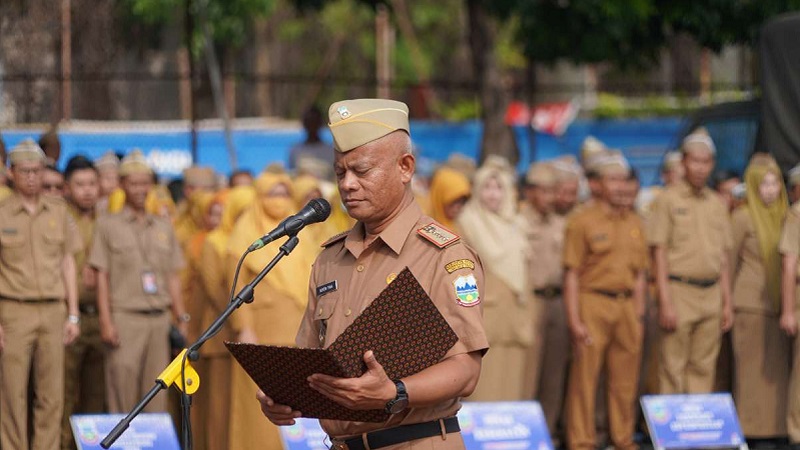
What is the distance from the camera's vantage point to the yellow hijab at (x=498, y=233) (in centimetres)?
1106

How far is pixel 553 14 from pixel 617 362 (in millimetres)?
6945

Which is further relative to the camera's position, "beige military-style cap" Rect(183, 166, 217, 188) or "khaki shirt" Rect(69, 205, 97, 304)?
"beige military-style cap" Rect(183, 166, 217, 188)

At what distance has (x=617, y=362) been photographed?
37.0 feet

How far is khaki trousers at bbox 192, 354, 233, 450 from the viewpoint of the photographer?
9.94 m

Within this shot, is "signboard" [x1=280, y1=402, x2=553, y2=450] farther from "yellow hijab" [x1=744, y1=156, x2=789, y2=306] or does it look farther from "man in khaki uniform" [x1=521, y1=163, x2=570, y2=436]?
"yellow hijab" [x1=744, y1=156, x2=789, y2=306]

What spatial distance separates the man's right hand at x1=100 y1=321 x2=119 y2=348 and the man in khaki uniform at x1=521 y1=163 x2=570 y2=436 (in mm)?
3444

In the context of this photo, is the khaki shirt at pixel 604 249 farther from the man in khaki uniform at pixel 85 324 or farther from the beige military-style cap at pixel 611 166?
the man in khaki uniform at pixel 85 324

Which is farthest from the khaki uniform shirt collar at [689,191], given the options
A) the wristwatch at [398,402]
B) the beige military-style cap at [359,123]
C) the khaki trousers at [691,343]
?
the wristwatch at [398,402]

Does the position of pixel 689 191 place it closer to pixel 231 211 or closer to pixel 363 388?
pixel 231 211

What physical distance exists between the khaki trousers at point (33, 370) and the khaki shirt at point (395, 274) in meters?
4.82

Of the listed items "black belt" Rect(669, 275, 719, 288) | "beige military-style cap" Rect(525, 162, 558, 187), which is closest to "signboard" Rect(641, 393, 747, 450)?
"black belt" Rect(669, 275, 719, 288)

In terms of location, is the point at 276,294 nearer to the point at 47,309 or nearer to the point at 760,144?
the point at 47,309

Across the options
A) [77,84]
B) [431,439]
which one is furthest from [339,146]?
[77,84]

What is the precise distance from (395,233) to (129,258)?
5.71m
